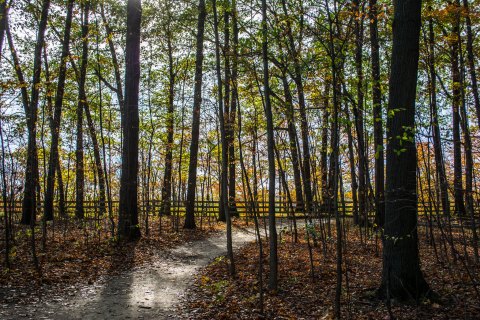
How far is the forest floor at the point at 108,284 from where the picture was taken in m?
5.95

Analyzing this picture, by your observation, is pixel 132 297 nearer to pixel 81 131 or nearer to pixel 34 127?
pixel 34 127

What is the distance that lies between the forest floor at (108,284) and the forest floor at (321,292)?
0.55 meters

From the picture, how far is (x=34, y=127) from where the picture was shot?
923cm

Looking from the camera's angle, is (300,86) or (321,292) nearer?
(321,292)

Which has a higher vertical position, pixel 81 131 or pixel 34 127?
pixel 81 131


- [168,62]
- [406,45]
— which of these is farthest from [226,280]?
[168,62]

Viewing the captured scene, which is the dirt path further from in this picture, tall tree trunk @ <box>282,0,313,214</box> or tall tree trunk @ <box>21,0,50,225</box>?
tall tree trunk @ <box>282,0,313,214</box>

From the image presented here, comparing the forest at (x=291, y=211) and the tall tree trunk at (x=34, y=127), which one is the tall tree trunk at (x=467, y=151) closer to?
the forest at (x=291, y=211)

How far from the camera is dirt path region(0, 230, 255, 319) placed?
19.1ft

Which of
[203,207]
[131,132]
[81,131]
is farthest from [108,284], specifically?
[203,207]

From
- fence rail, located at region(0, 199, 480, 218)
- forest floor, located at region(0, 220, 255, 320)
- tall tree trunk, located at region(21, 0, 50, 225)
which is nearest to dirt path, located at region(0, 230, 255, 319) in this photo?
forest floor, located at region(0, 220, 255, 320)

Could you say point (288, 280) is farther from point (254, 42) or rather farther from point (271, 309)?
point (254, 42)

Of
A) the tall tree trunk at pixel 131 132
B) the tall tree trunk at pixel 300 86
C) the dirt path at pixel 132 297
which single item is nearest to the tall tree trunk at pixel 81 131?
the tall tree trunk at pixel 131 132

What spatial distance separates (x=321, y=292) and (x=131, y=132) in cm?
757
